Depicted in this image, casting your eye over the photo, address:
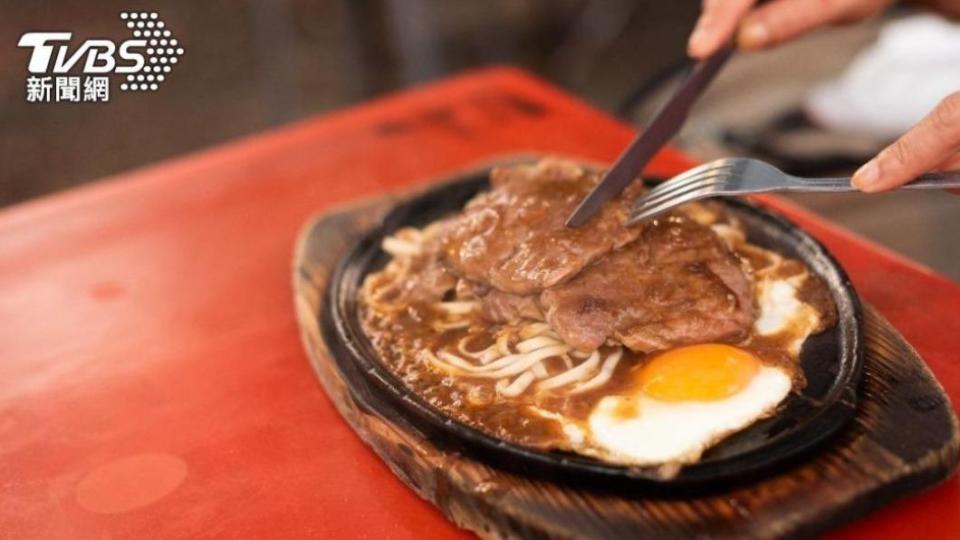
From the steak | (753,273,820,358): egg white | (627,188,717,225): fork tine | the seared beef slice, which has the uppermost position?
(627,188,717,225): fork tine

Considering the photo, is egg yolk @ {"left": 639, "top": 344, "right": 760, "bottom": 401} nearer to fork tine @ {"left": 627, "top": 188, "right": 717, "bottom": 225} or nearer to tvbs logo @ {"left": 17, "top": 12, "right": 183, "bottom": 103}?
fork tine @ {"left": 627, "top": 188, "right": 717, "bottom": 225}

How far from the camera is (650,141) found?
264 centimetres

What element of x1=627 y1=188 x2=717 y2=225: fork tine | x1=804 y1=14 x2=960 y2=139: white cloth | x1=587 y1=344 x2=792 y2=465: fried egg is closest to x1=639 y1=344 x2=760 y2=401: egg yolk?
x1=587 y1=344 x2=792 y2=465: fried egg

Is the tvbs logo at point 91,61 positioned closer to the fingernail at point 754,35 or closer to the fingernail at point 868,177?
the fingernail at point 754,35

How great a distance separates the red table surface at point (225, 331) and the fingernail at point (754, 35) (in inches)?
26.2

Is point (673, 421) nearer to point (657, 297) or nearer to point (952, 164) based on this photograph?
point (657, 297)

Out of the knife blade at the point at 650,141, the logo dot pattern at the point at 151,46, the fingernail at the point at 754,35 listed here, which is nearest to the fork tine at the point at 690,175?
the knife blade at the point at 650,141

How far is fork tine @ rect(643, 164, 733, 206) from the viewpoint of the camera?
2498 millimetres

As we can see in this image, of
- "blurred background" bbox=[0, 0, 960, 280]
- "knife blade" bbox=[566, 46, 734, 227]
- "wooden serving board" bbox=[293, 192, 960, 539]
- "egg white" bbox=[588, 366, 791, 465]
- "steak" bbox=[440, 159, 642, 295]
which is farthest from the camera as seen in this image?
"blurred background" bbox=[0, 0, 960, 280]

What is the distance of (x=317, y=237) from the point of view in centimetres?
316

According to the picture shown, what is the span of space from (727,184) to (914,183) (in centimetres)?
42

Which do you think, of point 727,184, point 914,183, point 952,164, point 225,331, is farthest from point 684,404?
point 225,331

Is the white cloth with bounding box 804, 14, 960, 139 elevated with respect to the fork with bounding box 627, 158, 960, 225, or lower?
lower

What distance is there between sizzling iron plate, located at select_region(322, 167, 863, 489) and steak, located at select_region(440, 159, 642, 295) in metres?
0.34
